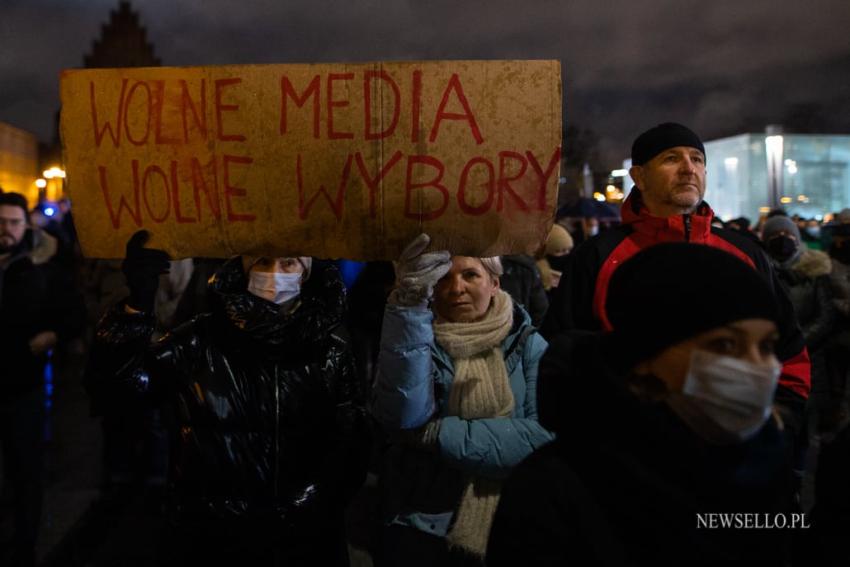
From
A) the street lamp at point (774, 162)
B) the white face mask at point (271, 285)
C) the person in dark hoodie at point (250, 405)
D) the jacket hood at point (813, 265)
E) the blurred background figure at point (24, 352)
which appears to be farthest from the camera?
the street lamp at point (774, 162)

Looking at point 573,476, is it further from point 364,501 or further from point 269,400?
point 364,501

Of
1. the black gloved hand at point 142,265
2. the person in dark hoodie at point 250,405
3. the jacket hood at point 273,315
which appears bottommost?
the person in dark hoodie at point 250,405

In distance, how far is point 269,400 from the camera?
2592mm

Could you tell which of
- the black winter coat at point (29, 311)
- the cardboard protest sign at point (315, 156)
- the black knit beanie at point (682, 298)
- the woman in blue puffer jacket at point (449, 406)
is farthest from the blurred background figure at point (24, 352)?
the black knit beanie at point (682, 298)

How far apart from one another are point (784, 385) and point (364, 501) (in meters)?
3.31

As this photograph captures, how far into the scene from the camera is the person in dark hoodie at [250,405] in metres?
2.50

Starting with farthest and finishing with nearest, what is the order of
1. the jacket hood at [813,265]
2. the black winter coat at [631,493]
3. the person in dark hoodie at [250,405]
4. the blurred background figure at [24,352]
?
the jacket hood at [813,265], the blurred background figure at [24,352], the person in dark hoodie at [250,405], the black winter coat at [631,493]

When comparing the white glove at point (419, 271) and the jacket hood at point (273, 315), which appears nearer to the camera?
the white glove at point (419, 271)

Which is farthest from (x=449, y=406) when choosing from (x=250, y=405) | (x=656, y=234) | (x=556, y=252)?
(x=556, y=252)

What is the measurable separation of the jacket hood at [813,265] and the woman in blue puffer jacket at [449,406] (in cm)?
426

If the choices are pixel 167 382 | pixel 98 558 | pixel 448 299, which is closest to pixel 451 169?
pixel 448 299

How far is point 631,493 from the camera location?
140 centimetres

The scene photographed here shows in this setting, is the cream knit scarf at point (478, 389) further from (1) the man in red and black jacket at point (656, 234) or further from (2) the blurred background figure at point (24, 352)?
(2) the blurred background figure at point (24, 352)

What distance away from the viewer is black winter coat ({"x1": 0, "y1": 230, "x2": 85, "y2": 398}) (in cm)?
398
